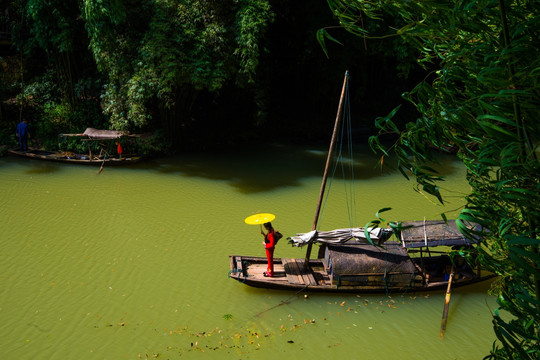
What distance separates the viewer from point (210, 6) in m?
15.6

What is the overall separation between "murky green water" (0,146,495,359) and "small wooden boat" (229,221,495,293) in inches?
9.4

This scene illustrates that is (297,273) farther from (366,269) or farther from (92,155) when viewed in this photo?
(92,155)

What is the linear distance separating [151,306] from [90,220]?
4.51 meters

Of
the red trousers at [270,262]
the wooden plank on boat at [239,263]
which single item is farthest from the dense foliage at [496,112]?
the wooden plank on boat at [239,263]

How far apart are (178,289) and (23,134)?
1140cm

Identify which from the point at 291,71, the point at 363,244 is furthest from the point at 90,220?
the point at 291,71

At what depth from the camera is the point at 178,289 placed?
8.89 metres

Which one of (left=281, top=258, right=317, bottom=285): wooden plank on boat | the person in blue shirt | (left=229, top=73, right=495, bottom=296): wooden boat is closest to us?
(left=229, top=73, right=495, bottom=296): wooden boat

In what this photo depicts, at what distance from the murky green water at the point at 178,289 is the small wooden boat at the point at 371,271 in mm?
238

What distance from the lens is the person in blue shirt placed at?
654 inches

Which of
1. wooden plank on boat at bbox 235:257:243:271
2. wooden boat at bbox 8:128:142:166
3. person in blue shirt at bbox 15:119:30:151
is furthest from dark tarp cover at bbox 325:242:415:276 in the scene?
person in blue shirt at bbox 15:119:30:151

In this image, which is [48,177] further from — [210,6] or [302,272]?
[302,272]

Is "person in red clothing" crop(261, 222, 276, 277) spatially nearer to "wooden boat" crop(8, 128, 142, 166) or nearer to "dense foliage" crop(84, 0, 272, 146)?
"dense foliage" crop(84, 0, 272, 146)

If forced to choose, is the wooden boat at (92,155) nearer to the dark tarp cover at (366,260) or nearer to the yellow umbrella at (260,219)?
the yellow umbrella at (260,219)
